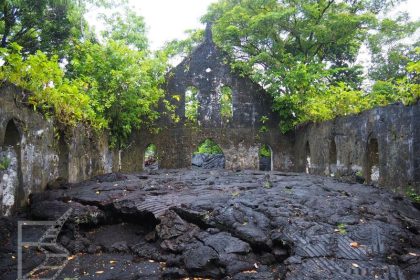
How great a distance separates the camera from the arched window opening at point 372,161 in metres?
9.48

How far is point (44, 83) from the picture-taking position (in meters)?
7.09

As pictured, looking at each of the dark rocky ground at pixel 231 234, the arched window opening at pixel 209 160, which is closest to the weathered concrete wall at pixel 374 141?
the dark rocky ground at pixel 231 234

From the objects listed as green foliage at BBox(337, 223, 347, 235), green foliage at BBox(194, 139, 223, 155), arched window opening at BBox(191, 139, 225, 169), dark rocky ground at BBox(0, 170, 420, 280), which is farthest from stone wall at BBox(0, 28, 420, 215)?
green foliage at BBox(194, 139, 223, 155)

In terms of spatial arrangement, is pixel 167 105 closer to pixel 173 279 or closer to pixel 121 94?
pixel 121 94

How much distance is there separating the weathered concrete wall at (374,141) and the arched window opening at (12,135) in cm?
754

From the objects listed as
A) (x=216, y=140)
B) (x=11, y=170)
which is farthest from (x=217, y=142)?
(x=11, y=170)

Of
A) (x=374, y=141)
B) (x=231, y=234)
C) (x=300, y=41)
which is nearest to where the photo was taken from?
(x=231, y=234)

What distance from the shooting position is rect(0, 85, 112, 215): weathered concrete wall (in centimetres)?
580

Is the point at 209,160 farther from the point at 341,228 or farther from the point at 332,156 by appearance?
the point at 341,228

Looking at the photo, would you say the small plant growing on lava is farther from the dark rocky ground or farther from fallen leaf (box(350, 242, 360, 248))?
fallen leaf (box(350, 242, 360, 248))

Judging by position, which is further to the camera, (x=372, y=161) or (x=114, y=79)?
(x=114, y=79)

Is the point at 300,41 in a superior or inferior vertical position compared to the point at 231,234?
superior

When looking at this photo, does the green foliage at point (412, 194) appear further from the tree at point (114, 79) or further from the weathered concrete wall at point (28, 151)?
the tree at point (114, 79)

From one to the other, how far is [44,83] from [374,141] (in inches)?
320
